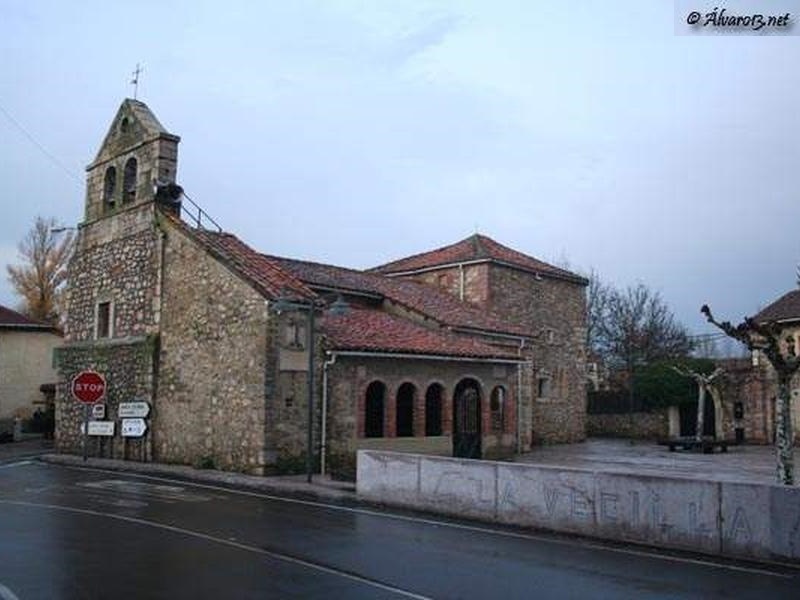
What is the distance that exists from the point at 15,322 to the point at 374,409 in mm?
25299

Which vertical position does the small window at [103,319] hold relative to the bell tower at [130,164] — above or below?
below

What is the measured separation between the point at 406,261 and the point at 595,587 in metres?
31.4

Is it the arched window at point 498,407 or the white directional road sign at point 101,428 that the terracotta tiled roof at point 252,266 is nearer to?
the white directional road sign at point 101,428

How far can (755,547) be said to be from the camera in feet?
35.6

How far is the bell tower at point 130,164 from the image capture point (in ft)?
85.0

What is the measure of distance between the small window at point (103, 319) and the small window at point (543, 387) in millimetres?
17951

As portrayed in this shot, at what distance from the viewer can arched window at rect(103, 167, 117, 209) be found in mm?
28500

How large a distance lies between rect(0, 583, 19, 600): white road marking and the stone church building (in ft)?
39.6

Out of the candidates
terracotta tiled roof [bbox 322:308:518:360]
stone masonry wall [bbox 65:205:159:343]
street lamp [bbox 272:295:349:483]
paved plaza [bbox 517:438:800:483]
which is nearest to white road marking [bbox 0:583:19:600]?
street lamp [bbox 272:295:349:483]

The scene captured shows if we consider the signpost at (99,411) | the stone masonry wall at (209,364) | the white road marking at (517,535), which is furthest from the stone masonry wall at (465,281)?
the white road marking at (517,535)

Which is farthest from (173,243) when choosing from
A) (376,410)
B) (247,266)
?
(376,410)

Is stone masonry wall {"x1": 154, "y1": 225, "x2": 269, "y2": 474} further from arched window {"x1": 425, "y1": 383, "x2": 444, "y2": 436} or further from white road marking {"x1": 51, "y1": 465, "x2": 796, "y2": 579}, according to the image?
arched window {"x1": 425, "y1": 383, "x2": 444, "y2": 436}

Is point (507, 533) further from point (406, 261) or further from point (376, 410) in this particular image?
point (406, 261)

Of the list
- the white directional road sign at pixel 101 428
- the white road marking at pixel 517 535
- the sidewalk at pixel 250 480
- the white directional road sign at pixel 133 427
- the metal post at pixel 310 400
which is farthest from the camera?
the white directional road sign at pixel 101 428
